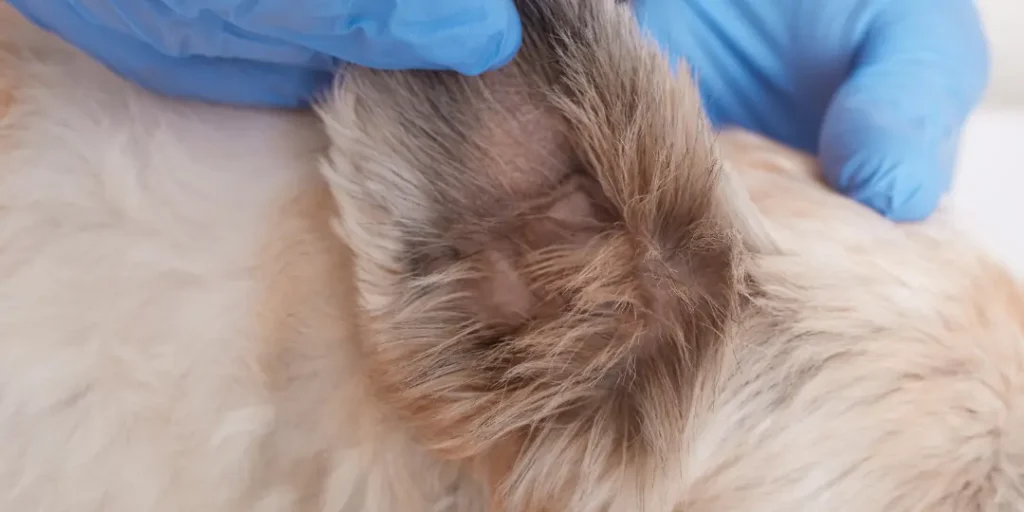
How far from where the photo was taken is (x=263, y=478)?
52cm

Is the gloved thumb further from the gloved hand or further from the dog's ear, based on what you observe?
the dog's ear

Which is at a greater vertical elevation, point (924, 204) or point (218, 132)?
point (218, 132)

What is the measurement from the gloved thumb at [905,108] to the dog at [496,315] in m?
0.02

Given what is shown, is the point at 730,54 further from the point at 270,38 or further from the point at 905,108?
the point at 270,38

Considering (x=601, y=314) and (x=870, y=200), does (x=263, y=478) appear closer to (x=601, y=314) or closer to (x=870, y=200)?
(x=601, y=314)

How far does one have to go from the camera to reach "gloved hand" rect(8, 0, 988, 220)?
0.49 metres

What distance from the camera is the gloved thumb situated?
54cm

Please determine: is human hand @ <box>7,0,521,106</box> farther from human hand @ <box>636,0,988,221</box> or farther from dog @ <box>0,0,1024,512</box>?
human hand @ <box>636,0,988,221</box>

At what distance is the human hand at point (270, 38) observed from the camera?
49cm

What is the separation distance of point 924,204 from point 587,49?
24cm

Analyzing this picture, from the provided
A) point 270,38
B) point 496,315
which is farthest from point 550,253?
point 270,38

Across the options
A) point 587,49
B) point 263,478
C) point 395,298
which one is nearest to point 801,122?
point 587,49

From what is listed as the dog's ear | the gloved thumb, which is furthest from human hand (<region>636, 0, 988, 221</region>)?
the dog's ear

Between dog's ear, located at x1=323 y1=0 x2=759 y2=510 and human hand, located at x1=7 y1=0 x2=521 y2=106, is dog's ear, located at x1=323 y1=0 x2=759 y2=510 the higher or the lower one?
Answer: the lower one
